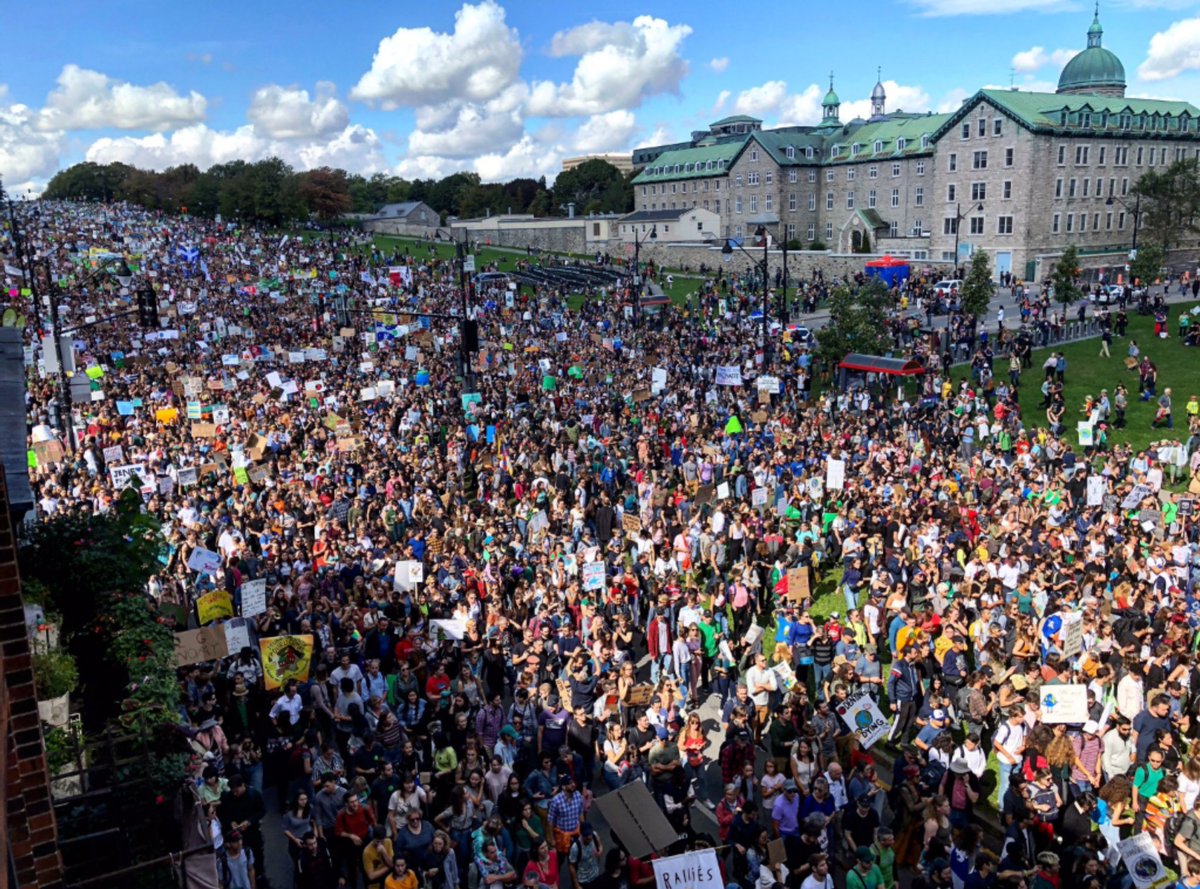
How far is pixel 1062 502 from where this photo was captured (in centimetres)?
1825

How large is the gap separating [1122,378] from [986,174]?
4155 centimetres

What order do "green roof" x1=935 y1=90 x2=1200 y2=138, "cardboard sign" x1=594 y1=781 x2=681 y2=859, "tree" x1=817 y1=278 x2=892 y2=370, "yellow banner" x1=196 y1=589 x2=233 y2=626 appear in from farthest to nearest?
"green roof" x1=935 y1=90 x2=1200 y2=138 < "tree" x1=817 y1=278 x2=892 y2=370 < "yellow banner" x1=196 y1=589 x2=233 y2=626 < "cardboard sign" x1=594 y1=781 x2=681 y2=859

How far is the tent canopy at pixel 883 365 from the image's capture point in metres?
29.6

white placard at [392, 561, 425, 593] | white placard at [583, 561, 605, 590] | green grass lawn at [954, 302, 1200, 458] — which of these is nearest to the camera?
white placard at [583, 561, 605, 590]

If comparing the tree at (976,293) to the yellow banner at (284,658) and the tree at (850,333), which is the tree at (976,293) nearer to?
the tree at (850,333)

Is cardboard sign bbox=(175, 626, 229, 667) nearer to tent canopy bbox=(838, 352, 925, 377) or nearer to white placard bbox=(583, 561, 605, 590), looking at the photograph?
white placard bbox=(583, 561, 605, 590)

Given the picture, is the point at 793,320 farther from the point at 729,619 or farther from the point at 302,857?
the point at 302,857

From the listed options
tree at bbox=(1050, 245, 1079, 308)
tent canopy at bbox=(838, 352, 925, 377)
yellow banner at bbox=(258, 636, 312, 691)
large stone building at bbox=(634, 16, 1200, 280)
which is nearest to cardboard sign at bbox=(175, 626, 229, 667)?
yellow banner at bbox=(258, 636, 312, 691)

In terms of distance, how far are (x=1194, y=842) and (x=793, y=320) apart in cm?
4859

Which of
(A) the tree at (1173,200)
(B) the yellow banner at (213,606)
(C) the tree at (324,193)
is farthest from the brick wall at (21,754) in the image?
(C) the tree at (324,193)

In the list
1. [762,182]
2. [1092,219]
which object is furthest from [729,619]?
[762,182]

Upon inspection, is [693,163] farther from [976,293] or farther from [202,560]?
[202,560]

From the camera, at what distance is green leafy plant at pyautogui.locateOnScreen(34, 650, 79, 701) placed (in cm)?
968

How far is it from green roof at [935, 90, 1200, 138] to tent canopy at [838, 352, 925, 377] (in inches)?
1767
